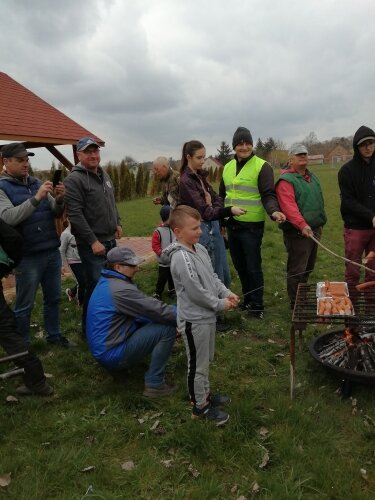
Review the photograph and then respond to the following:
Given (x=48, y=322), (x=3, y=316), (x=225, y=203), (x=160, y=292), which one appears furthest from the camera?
(x=160, y=292)

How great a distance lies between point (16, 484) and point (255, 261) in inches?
133

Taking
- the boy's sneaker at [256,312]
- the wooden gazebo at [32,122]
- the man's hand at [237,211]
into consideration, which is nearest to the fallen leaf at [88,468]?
the man's hand at [237,211]

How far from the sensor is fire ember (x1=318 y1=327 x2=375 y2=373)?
11.0 ft

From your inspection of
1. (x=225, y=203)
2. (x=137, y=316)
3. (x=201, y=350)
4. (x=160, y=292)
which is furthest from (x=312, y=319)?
(x=160, y=292)

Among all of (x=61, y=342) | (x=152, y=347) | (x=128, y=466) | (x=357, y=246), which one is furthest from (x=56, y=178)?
(x=357, y=246)

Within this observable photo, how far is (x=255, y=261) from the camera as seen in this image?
16.4ft

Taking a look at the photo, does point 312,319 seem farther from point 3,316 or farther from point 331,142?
point 331,142

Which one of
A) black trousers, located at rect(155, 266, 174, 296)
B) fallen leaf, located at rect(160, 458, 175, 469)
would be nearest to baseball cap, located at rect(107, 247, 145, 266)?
fallen leaf, located at rect(160, 458, 175, 469)

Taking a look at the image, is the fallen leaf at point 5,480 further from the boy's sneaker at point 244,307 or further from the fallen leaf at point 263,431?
the boy's sneaker at point 244,307

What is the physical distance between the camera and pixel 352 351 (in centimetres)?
340

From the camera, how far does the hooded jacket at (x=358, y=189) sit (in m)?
4.41

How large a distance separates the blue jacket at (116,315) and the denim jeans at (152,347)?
0.17 feet

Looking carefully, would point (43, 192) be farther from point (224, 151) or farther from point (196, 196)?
point (224, 151)

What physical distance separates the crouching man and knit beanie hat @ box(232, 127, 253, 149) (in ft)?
6.62
